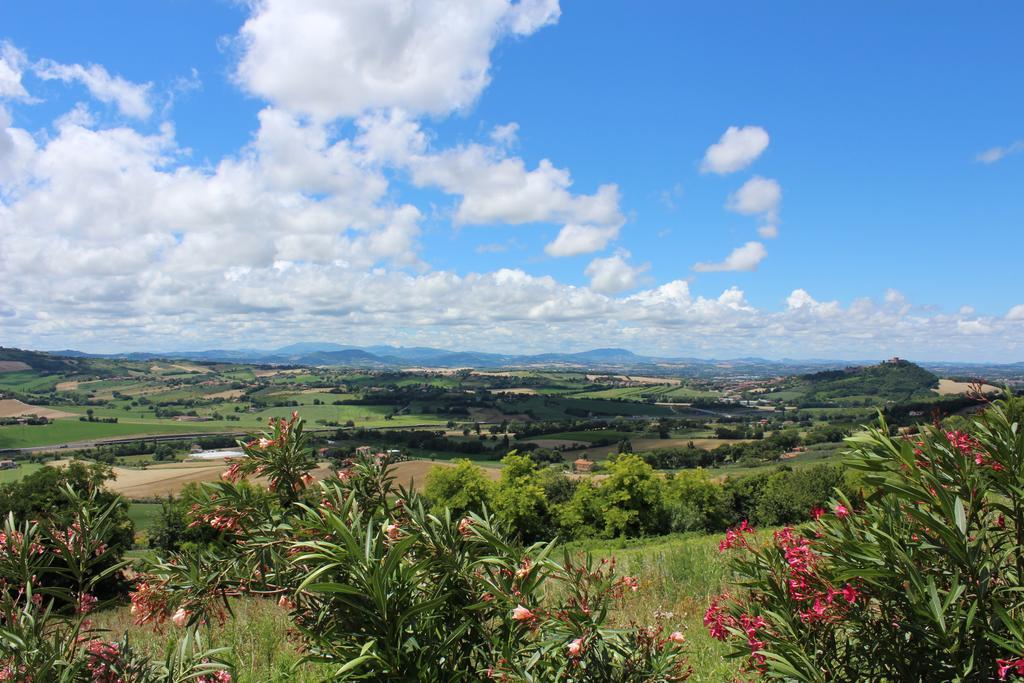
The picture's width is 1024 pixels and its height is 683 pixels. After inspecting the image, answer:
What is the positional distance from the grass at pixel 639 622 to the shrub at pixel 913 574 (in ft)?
3.13

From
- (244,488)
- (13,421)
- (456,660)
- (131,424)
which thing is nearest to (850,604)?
(456,660)

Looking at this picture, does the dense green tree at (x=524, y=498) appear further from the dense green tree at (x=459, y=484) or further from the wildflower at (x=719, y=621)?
the wildflower at (x=719, y=621)

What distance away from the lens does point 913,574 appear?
2094mm

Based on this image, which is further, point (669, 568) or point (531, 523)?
point (531, 523)

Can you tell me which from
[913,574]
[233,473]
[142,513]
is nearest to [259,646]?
[233,473]

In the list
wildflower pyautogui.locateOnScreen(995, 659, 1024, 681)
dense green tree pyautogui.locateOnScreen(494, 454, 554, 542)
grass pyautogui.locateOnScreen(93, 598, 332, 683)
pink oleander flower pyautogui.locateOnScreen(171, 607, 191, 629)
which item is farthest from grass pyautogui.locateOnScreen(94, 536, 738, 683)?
dense green tree pyautogui.locateOnScreen(494, 454, 554, 542)

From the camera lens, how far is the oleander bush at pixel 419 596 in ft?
7.20

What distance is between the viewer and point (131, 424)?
369ft

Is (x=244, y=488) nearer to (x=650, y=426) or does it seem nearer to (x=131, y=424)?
(x=650, y=426)

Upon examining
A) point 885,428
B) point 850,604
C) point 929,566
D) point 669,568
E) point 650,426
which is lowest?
point 650,426

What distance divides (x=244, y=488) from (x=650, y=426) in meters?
127

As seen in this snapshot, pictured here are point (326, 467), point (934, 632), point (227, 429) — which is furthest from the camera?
A: point (227, 429)

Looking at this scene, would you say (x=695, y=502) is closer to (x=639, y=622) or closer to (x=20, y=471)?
(x=639, y=622)

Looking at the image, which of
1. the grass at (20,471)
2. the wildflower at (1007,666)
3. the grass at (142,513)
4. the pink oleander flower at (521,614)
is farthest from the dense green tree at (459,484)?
the grass at (20,471)
